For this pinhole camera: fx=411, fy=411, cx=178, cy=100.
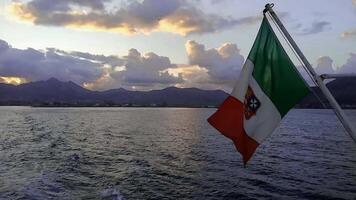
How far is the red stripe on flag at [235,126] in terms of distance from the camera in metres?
12.5

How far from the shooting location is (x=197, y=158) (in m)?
53.9

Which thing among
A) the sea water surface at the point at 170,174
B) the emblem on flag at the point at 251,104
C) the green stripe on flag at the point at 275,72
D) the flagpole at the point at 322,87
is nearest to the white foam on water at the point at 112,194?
the sea water surface at the point at 170,174

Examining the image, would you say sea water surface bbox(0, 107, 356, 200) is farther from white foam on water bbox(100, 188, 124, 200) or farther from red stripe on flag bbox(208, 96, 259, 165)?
red stripe on flag bbox(208, 96, 259, 165)

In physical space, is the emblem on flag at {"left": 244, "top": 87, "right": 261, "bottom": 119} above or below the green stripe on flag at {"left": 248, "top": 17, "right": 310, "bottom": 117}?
below

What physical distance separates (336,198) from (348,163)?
20643mm

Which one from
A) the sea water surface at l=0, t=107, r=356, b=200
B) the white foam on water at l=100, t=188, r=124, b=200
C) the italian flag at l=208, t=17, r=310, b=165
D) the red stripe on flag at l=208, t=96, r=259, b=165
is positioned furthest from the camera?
the sea water surface at l=0, t=107, r=356, b=200

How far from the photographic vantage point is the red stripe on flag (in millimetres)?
12461

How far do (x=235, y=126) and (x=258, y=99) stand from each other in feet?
3.57

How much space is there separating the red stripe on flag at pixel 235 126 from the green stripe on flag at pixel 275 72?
105 cm

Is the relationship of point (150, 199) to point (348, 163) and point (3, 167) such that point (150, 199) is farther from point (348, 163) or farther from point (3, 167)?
point (348, 163)

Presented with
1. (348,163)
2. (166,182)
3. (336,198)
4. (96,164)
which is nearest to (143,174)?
(166,182)

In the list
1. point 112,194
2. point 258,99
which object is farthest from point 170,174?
point 258,99

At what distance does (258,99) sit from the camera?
1256 centimetres

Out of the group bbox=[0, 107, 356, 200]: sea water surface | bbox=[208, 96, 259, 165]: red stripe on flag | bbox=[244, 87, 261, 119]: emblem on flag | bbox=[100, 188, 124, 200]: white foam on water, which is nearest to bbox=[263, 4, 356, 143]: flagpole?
bbox=[244, 87, 261, 119]: emblem on flag
